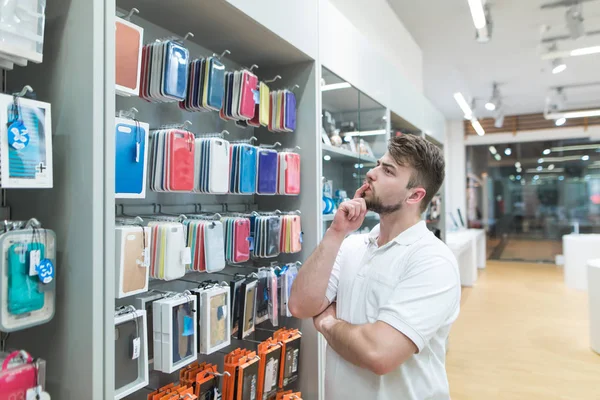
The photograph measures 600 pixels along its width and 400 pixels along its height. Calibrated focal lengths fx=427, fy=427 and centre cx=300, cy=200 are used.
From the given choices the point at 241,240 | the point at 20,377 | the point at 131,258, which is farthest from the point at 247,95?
the point at 20,377

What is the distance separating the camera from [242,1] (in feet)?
6.06

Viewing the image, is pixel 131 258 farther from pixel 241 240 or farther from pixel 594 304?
pixel 594 304

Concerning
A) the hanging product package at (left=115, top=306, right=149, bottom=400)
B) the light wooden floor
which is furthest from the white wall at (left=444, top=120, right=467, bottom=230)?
the hanging product package at (left=115, top=306, right=149, bottom=400)

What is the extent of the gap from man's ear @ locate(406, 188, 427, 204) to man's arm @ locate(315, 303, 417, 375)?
0.50 m

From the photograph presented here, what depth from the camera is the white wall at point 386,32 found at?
3.78 metres

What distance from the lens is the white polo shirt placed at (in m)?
1.39

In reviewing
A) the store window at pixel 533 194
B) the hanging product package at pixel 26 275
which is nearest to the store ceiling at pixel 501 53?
the store window at pixel 533 194

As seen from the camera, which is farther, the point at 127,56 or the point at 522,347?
the point at 522,347

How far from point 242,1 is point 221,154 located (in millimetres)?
670

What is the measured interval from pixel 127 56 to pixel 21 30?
14.3 inches

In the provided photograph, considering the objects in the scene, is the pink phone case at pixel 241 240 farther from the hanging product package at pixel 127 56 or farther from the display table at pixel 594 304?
the display table at pixel 594 304

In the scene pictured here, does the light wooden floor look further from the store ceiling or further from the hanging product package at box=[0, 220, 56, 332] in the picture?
the store ceiling

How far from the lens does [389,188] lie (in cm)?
163

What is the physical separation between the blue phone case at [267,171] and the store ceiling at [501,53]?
132 inches
